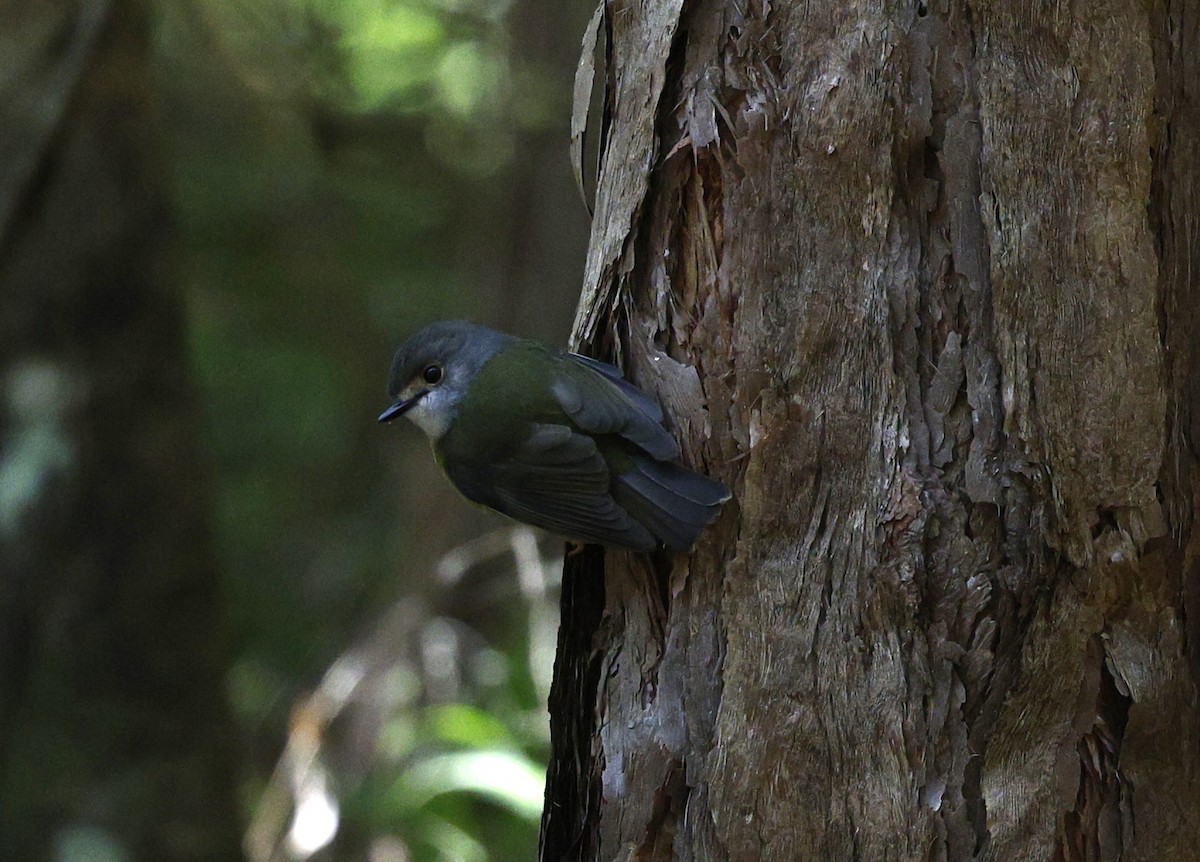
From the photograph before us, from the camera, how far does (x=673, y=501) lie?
2174 mm

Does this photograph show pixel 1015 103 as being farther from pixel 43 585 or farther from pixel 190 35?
pixel 190 35

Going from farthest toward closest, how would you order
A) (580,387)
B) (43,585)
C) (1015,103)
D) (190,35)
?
(190,35) < (43,585) < (580,387) < (1015,103)

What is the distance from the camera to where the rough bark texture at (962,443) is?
2029 millimetres

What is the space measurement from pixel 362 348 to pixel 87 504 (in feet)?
10.6

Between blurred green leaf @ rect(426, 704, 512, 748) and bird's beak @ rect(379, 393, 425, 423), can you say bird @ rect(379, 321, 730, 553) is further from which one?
blurred green leaf @ rect(426, 704, 512, 748)

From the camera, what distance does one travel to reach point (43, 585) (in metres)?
4.70

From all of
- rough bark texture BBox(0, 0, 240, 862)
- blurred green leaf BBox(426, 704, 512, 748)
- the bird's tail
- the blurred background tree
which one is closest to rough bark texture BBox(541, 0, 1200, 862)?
the bird's tail

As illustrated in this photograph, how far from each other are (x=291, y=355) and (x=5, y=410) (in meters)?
3.00

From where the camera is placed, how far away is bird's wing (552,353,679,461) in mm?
2230

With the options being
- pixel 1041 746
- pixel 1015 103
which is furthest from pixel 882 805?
pixel 1015 103

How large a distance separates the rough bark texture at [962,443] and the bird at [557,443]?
130 mm

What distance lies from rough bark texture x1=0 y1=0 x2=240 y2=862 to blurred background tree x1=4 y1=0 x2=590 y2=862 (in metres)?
0.18

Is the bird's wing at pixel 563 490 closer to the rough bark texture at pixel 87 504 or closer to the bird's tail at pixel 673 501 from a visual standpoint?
the bird's tail at pixel 673 501

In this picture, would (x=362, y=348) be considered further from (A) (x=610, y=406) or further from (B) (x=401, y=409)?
(A) (x=610, y=406)
